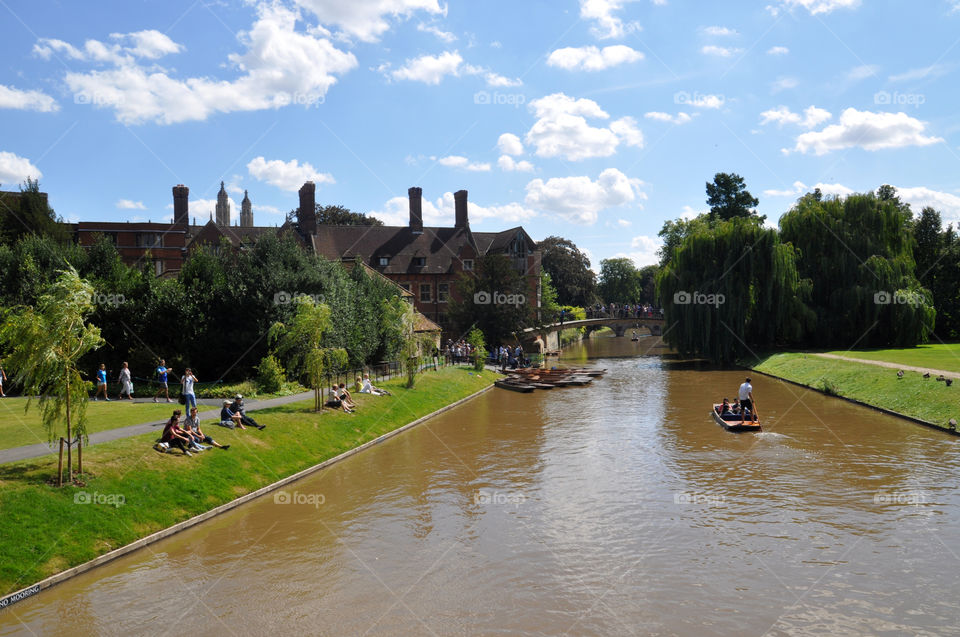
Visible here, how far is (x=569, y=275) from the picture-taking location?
107 meters

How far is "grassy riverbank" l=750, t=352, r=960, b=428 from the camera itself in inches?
1117

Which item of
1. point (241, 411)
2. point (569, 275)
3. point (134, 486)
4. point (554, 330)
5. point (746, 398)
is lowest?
point (134, 486)

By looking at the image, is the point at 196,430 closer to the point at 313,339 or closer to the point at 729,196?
the point at 313,339

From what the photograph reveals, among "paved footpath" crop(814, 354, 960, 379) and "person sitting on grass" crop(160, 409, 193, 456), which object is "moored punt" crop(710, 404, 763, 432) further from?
"person sitting on grass" crop(160, 409, 193, 456)

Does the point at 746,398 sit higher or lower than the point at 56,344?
lower

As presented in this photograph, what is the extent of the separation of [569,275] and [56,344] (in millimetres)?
95102

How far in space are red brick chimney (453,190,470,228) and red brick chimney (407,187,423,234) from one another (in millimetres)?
4345

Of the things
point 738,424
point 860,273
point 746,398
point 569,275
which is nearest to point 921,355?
point 860,273

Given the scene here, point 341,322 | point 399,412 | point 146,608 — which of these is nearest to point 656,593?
point 146,608

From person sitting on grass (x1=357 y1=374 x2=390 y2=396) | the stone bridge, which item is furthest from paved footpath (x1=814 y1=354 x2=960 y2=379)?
the stone bridge

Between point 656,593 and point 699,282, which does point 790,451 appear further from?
point 699,282

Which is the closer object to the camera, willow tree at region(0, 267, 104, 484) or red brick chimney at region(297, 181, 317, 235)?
willow tree at region(0, 267, 104, 484)

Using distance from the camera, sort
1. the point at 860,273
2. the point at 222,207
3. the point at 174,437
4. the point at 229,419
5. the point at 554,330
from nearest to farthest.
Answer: the point at 174,437
the point at 229,419
the point at 860,273
the point at 554,330
the point at 222,207

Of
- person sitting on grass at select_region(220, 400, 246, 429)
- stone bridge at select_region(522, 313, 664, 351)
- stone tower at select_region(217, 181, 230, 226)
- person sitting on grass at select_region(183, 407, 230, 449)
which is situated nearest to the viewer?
person sitting on grass at select_region(183, 407, 230, 449)
